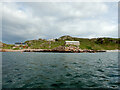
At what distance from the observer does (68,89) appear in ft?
36.2

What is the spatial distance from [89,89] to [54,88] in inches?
195

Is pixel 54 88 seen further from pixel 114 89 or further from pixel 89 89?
pixel 114 89

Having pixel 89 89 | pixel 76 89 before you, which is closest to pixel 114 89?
pixel 89 89

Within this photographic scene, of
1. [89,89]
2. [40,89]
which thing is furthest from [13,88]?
[89,89]

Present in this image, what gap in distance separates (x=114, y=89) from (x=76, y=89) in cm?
532

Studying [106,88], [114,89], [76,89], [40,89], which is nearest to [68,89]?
[76,89]

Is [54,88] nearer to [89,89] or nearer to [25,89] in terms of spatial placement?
[25,89]

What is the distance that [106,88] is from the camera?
11.3m

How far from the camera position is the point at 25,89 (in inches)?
434

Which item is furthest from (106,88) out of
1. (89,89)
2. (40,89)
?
(40,89)

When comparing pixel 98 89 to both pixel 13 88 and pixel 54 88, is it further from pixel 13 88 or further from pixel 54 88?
pixel 13 88

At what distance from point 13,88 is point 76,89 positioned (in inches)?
357

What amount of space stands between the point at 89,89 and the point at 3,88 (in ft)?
40.4

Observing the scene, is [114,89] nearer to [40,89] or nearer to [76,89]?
[76,89]
